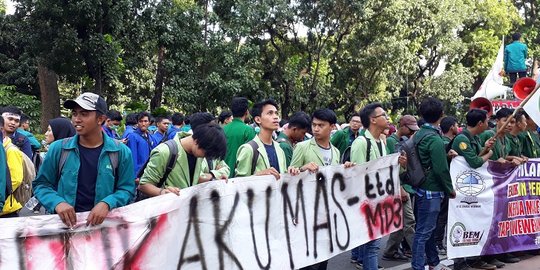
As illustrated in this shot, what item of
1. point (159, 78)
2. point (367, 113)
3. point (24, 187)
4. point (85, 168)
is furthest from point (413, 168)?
point (159, 78)

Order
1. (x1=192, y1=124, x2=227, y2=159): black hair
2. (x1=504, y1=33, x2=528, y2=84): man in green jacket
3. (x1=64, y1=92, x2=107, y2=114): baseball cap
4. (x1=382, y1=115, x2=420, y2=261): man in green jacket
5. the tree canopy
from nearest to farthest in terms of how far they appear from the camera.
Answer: (x1=64, y1=92, x2=107, y2=114): baseball cap, (x1=192, y1=124, x2=227, y2=159): black hair, (x1=382, y1=115, x2=420, y2=261): man in green jacket, (x1=504, y1=33, x2=528, y2=84): man in green jacket, the tree canopy

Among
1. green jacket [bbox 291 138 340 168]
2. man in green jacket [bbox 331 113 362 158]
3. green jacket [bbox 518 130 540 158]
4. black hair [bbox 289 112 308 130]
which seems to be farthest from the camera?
man in green jacket [bbox 331 113 362 158]

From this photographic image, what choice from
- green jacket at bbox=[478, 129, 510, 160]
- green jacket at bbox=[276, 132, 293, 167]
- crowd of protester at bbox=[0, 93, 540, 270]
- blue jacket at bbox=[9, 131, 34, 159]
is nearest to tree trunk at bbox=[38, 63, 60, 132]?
crowd of protester at bbox=[0, 93, 540, 270]

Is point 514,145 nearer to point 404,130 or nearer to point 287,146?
point 404,130

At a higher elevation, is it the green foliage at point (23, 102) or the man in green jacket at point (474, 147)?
the green foliage at point (23, 102)

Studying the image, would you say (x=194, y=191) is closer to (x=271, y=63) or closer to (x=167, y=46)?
(x=167, y=46)

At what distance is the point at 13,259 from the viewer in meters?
3.10

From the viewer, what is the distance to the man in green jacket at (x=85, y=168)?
3428 mm

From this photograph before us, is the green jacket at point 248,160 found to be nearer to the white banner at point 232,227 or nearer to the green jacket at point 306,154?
the white banner at point 232,227

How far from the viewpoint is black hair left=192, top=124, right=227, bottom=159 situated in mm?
3779

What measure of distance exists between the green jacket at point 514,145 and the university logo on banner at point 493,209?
20 centimetres

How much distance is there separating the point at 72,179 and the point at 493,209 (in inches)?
184

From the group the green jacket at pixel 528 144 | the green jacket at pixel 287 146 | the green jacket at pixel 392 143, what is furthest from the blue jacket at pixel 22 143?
the green jacket at pixel 528 144

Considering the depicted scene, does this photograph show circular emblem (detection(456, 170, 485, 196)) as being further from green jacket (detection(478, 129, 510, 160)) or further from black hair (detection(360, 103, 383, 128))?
black hair (detection(360, 103, 383, 128))
